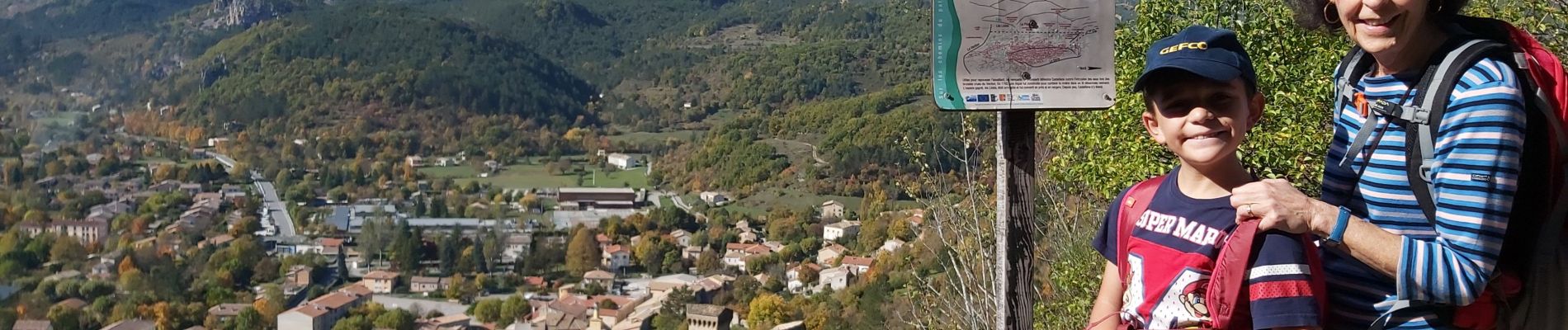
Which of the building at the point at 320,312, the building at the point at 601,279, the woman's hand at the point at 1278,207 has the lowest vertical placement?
the building at the point at 601,279

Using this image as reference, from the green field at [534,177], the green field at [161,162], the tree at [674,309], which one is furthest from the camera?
the green field at [161,162]

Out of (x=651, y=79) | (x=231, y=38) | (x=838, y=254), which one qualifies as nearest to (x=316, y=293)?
(x=838, y=254)

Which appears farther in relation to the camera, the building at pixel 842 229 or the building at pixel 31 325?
the building at pixel 31 325

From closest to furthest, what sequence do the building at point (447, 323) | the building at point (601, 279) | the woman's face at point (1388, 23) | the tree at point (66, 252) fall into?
the woman's face at point (1388, 23)
the building at point (447, 323)
the building at point (601, 279)
the tree at point (66, 252)

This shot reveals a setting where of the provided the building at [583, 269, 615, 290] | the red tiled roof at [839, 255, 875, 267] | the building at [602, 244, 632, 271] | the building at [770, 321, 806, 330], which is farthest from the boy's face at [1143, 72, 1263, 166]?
the building at [602, 244, 632, 271]

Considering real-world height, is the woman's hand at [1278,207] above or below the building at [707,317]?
above

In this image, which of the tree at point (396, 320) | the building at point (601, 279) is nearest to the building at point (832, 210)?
the building at point (601, 279)

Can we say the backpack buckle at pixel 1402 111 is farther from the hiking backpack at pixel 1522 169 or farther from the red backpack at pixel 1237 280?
the red backpack at pixel 1237 280
